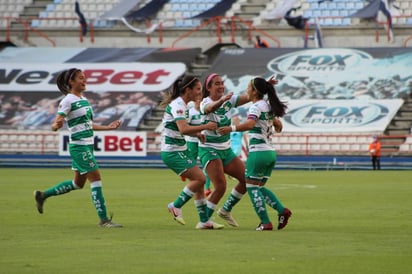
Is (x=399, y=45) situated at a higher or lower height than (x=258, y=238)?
lower

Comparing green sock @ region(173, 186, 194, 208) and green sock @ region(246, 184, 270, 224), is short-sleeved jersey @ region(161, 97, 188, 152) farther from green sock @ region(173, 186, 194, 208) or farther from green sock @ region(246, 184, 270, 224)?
green sock @ region(246, 184, 270, 224)

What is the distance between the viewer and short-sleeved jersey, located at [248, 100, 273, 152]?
51.1ft

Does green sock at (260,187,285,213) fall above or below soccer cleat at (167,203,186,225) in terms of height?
above

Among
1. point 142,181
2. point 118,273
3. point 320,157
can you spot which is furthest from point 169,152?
point 320,157

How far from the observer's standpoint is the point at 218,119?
16.1 m

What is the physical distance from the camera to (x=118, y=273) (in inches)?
419

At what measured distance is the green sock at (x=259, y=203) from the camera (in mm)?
15531

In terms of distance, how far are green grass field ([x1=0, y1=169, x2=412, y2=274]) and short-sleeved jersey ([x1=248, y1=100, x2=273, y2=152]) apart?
115 centimetres

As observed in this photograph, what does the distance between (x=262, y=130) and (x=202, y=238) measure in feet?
6.74

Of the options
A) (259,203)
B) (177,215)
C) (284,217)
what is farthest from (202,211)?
(284,217)

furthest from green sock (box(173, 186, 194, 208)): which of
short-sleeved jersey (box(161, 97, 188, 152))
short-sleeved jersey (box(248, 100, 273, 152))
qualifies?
short-sleeved jersey (box(248, 100, 273, 152))

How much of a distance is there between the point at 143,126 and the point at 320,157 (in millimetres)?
8198

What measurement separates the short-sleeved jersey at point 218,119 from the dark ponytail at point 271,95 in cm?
55

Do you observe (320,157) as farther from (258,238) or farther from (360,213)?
(258,238)
